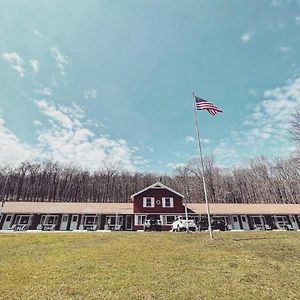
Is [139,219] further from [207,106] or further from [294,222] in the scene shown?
[294,222]

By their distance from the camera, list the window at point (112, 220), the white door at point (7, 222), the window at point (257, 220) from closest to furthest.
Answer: the white door at point (7, 222), the window at point (112, 220), the window at point (257, 220)

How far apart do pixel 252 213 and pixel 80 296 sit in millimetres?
36092

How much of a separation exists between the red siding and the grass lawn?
21.0 metres

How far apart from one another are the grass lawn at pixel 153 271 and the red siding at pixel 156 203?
68.8 feet

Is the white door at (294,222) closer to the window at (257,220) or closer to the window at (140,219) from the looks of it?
the window at (257,220)

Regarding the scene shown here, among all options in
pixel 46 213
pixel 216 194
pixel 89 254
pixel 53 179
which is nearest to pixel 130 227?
pixel 46 213

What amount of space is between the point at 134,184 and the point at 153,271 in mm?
73915

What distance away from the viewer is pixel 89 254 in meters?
16.5

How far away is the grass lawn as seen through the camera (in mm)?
10125

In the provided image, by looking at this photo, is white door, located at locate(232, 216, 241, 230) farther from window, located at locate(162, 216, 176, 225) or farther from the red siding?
window, located at locate(162, 216, 176, 225)

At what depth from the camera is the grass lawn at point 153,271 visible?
10.1 meters

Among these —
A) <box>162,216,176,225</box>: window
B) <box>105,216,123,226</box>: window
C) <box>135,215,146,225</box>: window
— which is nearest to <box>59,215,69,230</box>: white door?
<box>105,216,123,226</box>: window

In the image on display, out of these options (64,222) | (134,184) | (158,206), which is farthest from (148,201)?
(134,184)

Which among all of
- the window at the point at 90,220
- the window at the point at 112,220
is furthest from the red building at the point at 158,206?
the window at the point at 90,220
